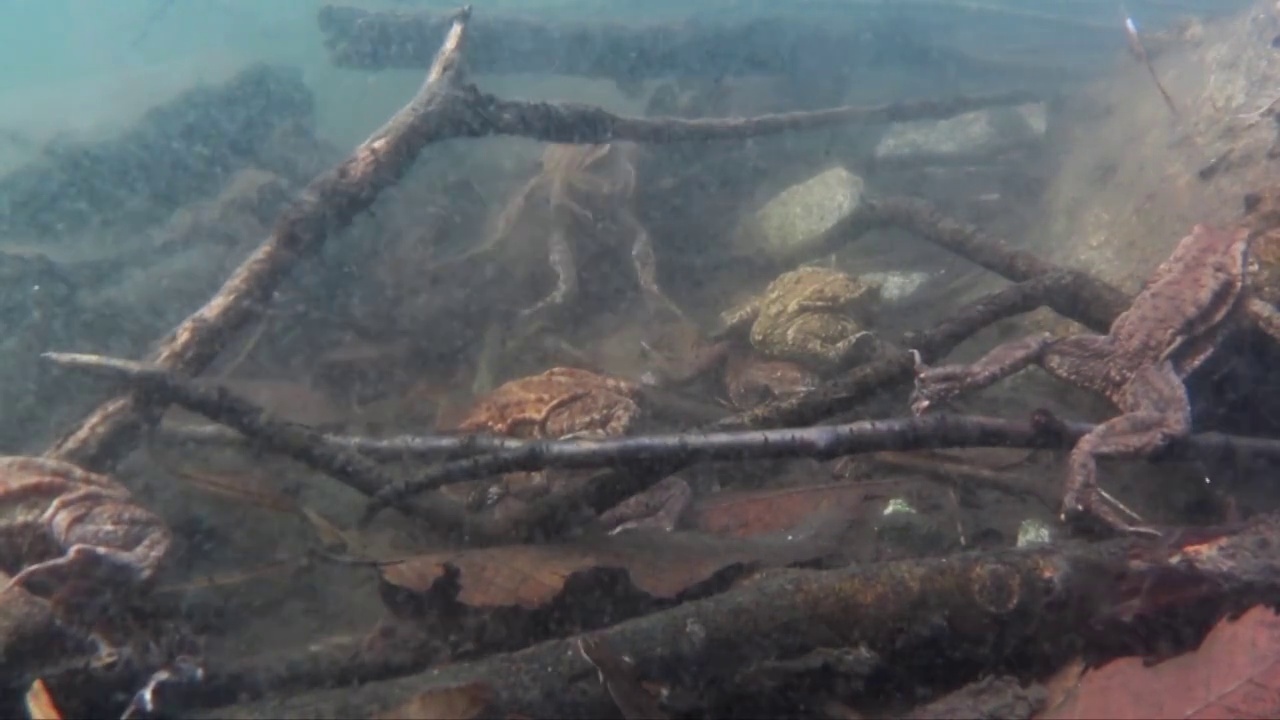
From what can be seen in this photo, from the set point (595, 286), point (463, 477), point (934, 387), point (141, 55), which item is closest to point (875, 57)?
point (595, 286)

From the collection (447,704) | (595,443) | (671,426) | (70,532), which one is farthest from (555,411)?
(447,704)

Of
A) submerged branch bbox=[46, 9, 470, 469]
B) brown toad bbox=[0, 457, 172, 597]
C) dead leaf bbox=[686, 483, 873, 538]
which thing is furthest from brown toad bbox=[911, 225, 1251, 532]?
submerged branch bbox=[46, 9, 470, 469]

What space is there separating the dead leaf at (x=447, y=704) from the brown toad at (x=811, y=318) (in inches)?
151

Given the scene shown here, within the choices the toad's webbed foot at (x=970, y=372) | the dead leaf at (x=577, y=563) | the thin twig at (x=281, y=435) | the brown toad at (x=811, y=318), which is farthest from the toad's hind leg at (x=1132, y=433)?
the thin twig at (x=281, y=435)

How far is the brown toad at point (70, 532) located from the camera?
2.65m

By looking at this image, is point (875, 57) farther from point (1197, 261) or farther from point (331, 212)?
point (331, 212)

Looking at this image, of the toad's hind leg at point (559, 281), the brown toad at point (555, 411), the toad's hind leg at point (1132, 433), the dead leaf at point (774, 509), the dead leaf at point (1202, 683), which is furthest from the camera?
the toad's hind leg at point (559, 281)

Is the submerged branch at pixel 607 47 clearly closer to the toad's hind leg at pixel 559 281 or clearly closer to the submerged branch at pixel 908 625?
the toad's hind leg at pixel 559 281

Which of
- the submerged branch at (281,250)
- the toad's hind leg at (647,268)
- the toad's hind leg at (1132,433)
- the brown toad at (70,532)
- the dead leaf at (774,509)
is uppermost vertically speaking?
the submerged branch at (281,250)

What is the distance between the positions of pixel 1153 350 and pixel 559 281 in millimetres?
4739

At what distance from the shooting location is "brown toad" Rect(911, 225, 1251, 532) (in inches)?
150

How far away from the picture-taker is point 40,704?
2.12 meters

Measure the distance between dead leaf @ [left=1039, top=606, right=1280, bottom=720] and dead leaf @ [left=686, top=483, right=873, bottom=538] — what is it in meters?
1.48

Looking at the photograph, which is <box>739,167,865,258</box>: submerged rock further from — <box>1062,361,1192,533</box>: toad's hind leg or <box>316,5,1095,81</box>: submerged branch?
<box>316,5,1095,81</box>: submerged branch
